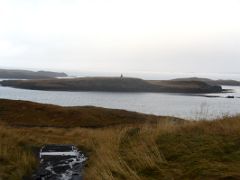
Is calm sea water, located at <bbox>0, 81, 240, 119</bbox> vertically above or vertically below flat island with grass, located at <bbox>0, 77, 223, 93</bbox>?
below

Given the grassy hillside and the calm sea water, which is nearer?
the grassy hillside

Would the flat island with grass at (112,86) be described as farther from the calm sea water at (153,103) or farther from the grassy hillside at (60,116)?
the grassy hillside at (60,116)

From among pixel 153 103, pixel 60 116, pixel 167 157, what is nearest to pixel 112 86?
pixel 153 103

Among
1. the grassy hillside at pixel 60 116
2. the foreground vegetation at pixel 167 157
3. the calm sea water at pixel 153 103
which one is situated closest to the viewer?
the foreground vegetation at pixel 167 157

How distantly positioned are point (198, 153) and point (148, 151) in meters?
0.99

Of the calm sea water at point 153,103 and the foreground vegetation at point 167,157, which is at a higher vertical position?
the foreground vegetation at point 167,157

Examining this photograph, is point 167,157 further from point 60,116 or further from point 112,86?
point 112,86

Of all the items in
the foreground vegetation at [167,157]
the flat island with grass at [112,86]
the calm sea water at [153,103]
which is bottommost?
the calm sea water at [153,103]

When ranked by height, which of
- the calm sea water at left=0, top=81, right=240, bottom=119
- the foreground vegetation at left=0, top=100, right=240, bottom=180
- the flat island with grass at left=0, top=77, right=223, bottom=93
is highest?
the foreground vegetation at left=0, top=100, right=240, bottom=180

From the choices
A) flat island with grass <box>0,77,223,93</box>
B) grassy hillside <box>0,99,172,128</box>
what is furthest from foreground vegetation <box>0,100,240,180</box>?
flat island with grass <box>0,77,223,93</box>

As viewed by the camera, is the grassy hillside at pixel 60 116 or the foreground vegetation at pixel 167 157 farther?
the grassy hillside at pixel 60 116

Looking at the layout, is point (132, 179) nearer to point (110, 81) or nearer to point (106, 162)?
point (106, 162)

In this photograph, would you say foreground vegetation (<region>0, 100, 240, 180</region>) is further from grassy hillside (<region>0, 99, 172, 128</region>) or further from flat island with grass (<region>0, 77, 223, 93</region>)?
flat island with grass (<region>0, 77, 223, 93</region>)

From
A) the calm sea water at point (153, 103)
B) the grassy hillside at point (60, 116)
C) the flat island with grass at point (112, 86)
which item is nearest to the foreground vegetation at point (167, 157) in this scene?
the grassy hillside at point (60, 116)
